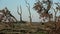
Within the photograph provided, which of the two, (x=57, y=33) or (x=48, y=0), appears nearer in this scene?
(x=57, y=33)

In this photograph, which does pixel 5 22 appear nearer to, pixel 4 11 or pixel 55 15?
pixel 4 11

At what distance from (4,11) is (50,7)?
1689mm

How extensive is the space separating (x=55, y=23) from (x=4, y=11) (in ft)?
5.98

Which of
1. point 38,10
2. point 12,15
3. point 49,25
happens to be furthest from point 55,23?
point 12,15

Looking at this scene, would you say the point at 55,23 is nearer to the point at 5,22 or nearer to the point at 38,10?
the point at 38,10

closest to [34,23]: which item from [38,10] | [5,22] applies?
[38,10]

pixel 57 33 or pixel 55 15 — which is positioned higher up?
pixel 55 15

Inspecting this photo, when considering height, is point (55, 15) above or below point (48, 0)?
below

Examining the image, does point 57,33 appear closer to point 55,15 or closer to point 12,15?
point 55,15

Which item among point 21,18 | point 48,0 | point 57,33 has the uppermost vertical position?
point 48,0

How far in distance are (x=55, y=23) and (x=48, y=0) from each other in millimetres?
959

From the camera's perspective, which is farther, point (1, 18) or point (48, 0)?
point (48, 0)

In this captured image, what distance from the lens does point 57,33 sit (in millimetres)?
7414

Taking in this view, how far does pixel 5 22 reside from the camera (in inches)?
302
